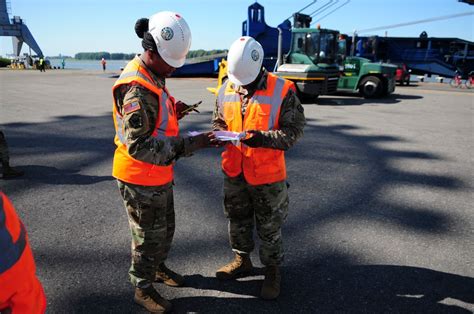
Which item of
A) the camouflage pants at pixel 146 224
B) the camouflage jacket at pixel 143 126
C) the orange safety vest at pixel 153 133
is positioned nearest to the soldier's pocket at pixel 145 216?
the camouflage pants at pixel 146 224

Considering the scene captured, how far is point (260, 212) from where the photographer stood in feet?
8.70

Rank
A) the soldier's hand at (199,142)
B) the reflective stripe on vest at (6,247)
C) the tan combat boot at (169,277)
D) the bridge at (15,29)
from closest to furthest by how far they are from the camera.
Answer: the reflective stripe on vest at (6,247) < the soldier's hand at (199,142) < the tan combat boot at (169,277) < the bridge at (15,29)

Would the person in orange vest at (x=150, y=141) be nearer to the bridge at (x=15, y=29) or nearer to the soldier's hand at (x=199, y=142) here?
the soldier's hand at (x=199, y=142)

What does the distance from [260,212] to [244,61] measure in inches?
44.4

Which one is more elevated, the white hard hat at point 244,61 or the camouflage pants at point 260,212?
the white hard hat at point 244,61

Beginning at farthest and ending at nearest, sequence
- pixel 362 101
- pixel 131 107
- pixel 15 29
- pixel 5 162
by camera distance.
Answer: pixel 15 29
pixel 362 101
pixel 5 162
pixel 131 107

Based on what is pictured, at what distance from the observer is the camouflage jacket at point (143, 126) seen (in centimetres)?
198

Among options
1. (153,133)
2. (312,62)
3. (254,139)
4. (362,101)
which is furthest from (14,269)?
(362,101)

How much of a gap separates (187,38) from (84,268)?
2074 millimetres

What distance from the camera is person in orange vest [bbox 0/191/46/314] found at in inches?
43.1

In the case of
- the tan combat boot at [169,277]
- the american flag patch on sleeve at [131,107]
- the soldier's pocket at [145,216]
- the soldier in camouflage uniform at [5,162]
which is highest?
the american flag patch on sleeve at [131,107]

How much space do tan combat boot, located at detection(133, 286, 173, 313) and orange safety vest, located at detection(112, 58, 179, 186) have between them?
2.66 feet

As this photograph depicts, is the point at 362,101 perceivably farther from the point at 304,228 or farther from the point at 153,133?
the point at 153,133

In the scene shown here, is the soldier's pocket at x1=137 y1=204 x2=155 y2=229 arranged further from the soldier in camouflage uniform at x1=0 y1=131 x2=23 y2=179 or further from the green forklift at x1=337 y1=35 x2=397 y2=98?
the green forklift at x1=337 y1=35 x2=397 y2=98
